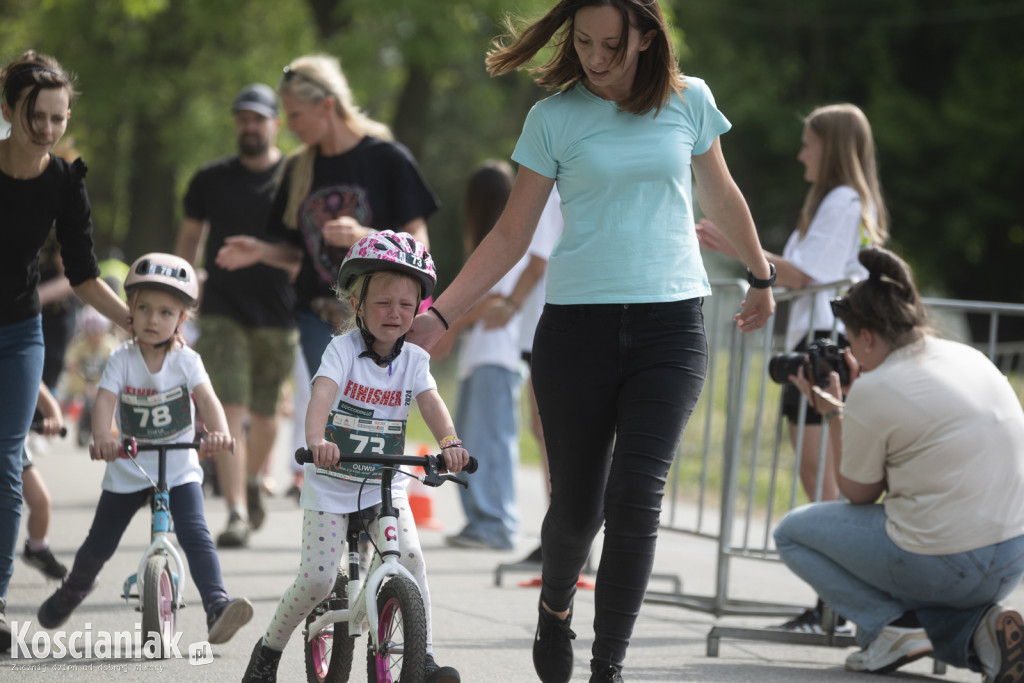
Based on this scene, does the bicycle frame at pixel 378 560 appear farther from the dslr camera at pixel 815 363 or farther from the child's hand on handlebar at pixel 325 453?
the dslr camera at pixel 815 363

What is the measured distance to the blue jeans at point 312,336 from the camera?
261 inches

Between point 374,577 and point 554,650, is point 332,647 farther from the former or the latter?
point 554,650

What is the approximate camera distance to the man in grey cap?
26.9 ft

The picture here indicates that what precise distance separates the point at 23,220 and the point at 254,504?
144 inches

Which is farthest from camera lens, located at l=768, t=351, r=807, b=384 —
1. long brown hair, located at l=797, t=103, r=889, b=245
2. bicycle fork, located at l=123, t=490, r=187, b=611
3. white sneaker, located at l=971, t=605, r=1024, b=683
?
bicycle fork, located at l=123, t=490, r=187, b=611

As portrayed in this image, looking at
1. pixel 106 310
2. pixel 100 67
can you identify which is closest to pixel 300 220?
pixel 106 310

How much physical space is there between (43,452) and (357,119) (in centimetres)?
845

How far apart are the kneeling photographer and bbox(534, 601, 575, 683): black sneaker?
1.37 metres

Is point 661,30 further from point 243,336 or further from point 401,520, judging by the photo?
point 243,336

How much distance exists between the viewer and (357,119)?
6.83 m

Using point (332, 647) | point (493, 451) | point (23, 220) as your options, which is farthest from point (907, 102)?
point (332, 647)

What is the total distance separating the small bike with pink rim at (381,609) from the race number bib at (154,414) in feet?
4.10

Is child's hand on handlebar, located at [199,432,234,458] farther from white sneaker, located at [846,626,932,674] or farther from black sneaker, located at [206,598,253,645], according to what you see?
white sneaker, located at [846,626,932,674]

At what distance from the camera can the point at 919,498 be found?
4.93 m
